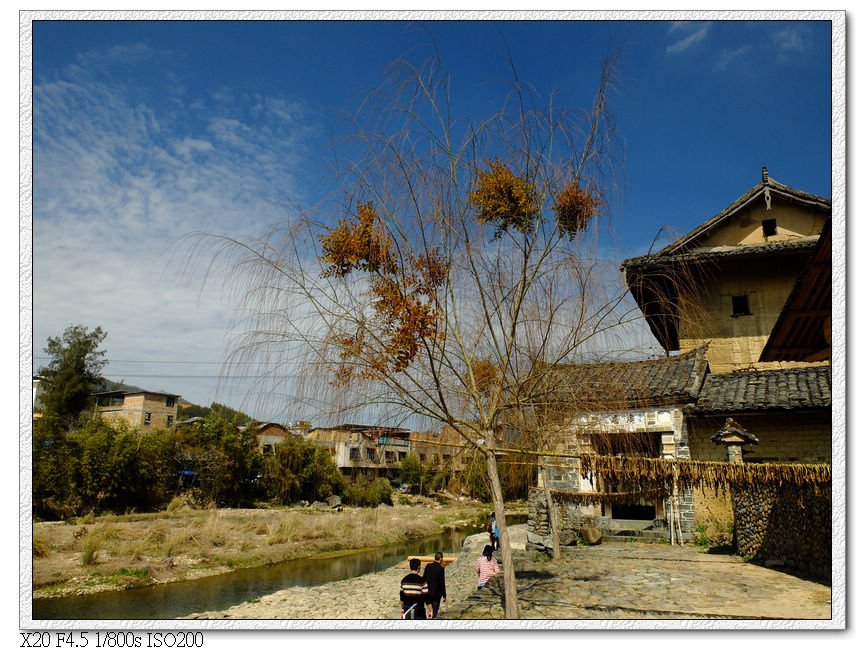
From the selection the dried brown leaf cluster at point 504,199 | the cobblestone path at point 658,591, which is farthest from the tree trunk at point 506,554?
the dried brown leaf cluster at point 504,199

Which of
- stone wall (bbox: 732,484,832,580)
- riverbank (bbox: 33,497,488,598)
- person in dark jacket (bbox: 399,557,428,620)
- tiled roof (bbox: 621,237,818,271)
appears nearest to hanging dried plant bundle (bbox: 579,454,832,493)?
stone wall (bbox: 732,484,832,580)

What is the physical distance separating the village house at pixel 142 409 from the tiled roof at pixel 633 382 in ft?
64.2

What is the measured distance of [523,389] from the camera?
4758 millimetres

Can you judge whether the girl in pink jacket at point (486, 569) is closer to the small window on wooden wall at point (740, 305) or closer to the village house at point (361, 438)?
the village house at point (361, 438)

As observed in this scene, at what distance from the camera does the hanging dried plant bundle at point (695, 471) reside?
4680mm

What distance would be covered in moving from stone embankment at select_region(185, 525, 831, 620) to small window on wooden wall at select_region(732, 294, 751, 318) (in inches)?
201

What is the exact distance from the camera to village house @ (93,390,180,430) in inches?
902

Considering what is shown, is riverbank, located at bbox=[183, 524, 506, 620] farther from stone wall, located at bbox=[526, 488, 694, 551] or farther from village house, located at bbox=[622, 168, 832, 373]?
village house, located at bbox=[622, 168, 832, 373]

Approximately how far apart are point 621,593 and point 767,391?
440 cm

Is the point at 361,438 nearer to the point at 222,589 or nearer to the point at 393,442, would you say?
the point at 393,442

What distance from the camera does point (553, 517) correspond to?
9039 mm
